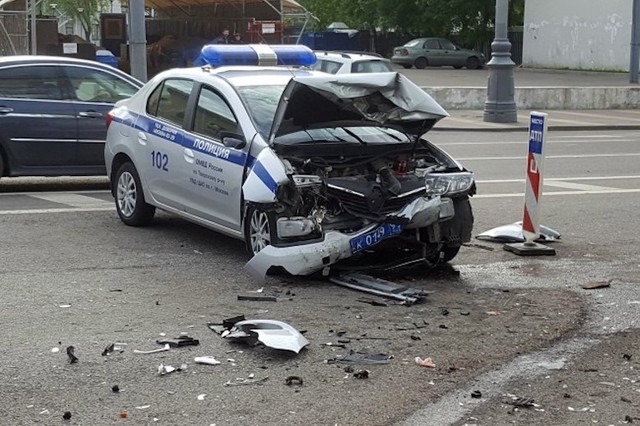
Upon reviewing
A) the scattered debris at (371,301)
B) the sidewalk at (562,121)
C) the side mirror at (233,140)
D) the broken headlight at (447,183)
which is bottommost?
the sidewalk at (562,121)

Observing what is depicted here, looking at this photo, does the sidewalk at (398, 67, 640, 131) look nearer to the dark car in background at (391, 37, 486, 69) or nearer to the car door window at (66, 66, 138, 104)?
the car door window at (66, 66, 138, 104)

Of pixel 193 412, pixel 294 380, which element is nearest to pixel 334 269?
pixel 294 380

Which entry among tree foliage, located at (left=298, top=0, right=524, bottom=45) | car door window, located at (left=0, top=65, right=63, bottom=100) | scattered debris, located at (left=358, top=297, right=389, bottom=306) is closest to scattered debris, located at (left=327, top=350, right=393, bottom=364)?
scattered debris, located at (left=358, top=297, right=389, bottom=306)

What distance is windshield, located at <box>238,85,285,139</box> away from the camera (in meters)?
9.12

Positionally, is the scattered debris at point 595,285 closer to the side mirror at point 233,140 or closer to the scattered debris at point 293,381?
the side mirror at point 233,140

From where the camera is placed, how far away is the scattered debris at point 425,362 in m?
6.32

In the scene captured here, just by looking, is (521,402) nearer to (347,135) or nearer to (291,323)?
(291,323)

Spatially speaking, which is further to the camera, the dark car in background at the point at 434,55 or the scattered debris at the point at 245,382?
the dark car in background at the point at 434,55

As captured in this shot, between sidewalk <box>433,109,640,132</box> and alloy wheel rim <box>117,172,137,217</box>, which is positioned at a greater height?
alloy wheel rim <box>117,172,137,217</box>

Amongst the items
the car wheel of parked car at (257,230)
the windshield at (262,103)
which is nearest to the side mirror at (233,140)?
the windshield at (262,103)

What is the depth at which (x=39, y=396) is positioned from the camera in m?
5.66

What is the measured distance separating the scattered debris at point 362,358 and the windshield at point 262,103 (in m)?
2.95

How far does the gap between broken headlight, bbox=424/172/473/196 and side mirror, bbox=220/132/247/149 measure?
158 cm

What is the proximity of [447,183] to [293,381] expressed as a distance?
326 centimetres
